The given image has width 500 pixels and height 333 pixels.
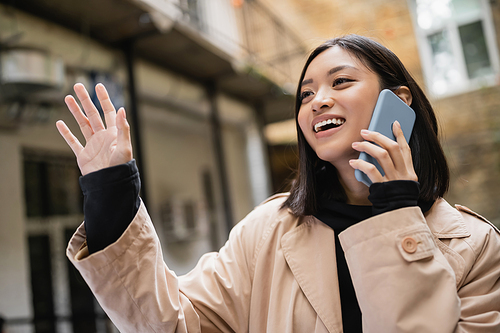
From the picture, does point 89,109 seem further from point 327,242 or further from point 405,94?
point 405,94

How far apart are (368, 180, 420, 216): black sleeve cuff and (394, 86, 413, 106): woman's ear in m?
0.47

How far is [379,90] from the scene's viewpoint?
141 centimetres

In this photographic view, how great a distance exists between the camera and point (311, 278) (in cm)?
135

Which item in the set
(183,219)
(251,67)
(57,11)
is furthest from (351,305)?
(183,219)

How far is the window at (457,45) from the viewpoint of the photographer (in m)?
8.36

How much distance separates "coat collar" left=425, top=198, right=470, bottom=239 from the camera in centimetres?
126

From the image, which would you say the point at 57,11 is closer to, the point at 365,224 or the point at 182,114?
the point at 182,114

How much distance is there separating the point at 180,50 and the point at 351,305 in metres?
4.93

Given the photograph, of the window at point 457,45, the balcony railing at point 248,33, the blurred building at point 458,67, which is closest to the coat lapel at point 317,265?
the balcony railing at point 248,33

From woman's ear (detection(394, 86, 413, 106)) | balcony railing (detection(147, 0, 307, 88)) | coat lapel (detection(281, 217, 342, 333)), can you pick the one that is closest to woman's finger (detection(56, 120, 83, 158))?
coat lapel (detection(281, 217, 342, 333))

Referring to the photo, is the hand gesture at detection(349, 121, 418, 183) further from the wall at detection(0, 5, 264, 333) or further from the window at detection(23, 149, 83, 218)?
the window at detection(23, 149, 83, 218)

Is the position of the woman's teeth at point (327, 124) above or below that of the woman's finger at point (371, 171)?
above

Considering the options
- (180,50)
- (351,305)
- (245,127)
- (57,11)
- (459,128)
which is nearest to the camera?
(351,305)

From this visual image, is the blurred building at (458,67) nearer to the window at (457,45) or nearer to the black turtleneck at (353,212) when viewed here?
the window at (457,45)
